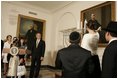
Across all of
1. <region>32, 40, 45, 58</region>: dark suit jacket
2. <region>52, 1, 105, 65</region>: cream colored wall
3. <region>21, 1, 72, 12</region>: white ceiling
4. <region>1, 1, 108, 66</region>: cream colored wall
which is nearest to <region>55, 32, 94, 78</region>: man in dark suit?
<region>52, 1, 105, 65</region>: cream colored wall

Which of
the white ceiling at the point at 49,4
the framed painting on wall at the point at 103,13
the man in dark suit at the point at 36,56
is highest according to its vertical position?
the white ceiling at the point at 49,4

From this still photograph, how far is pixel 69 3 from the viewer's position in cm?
595

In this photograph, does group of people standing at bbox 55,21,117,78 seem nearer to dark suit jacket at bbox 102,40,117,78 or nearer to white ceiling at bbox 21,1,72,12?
dark suit jacket at bbox 102,40,117,78

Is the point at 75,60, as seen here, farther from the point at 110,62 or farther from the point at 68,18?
the point at 68,18

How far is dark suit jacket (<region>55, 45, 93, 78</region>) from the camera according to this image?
5.88 feet

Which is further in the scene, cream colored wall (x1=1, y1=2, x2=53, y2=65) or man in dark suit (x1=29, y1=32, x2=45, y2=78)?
cream colored wall (x1=1, y1=2, x2=53, y2=65)

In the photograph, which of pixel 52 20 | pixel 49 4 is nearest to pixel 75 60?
pixel 49 4

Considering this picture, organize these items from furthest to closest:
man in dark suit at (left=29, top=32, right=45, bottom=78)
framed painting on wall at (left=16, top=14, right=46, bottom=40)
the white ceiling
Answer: framed painting on wall at (left=16, top=14, right=46, bottom=40) → the white ceiling → man in dark suit at (left=29, top=32, right=45, bottom=78)

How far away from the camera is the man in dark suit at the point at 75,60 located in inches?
70.6

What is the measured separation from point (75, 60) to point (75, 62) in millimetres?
26

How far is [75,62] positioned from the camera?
1.82m

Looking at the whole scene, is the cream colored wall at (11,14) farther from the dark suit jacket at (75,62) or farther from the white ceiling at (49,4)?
the dark suit jacket at (75,62)

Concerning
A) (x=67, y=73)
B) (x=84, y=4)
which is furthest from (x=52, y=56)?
(x=67, y=73)

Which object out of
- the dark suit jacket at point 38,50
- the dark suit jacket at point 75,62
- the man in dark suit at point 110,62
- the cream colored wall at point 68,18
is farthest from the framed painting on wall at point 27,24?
the man in dark suit at point 110,62
